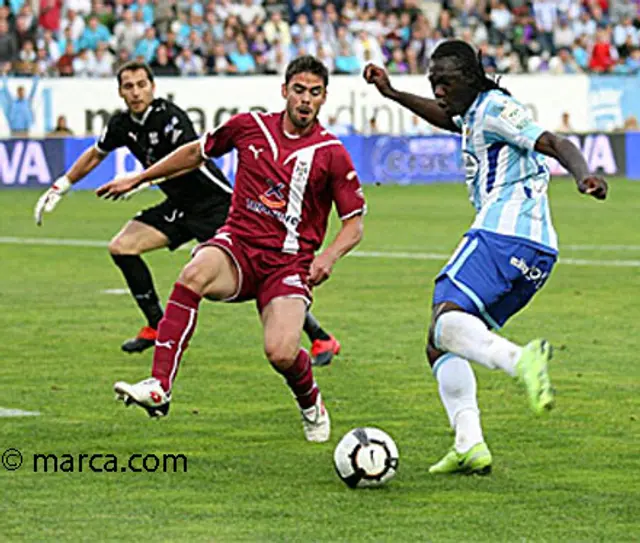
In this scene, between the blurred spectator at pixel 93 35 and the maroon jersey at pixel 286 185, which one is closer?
the maroon jersey at pixel 286 185

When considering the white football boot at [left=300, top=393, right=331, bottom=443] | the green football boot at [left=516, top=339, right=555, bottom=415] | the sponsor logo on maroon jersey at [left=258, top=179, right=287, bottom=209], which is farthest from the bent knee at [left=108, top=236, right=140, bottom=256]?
the green football boot at [left=516, top=339, right=555, bottom=415]

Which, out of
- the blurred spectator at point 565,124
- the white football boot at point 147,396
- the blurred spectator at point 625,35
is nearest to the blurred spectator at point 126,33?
the blurred spectator at point 565,124

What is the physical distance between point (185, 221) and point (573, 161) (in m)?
5.28

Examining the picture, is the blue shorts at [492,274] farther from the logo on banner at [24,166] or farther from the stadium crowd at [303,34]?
the stadium crowd at [303,34]

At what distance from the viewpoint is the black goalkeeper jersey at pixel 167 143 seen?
11734mm

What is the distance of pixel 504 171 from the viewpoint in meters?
7.59

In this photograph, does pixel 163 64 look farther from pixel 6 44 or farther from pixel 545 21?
pixel 545 21

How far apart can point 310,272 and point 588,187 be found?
1.82m

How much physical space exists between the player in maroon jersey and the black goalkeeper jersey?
9.98 ft

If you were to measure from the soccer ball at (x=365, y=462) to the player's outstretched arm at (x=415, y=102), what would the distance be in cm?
165

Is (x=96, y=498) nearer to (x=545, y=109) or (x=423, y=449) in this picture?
(x=423, y=449)

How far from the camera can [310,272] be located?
322 inches

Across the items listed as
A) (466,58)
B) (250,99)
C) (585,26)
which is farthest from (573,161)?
(585,26)

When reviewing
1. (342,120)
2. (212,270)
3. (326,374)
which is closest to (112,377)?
(326,374)
